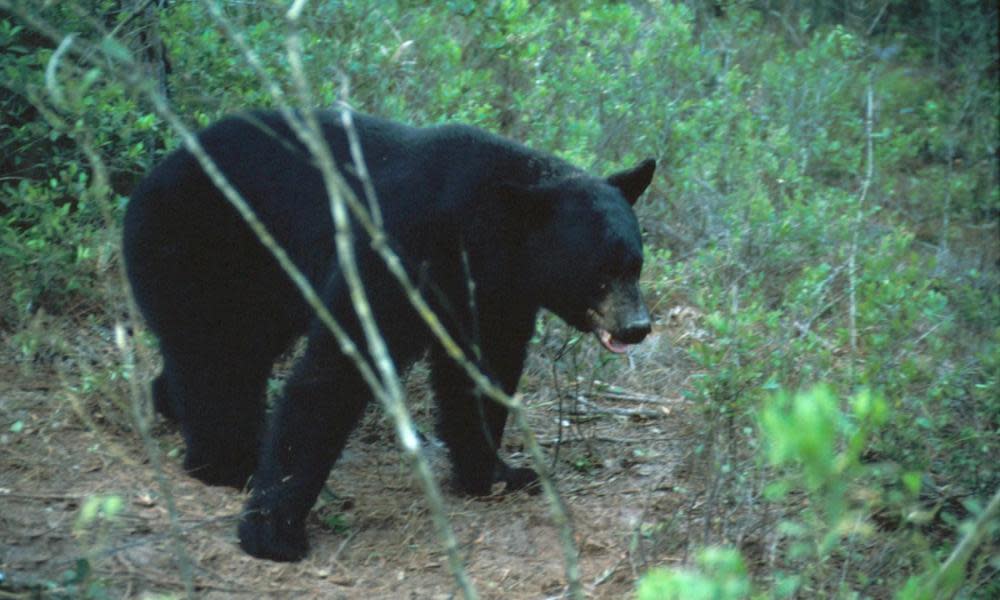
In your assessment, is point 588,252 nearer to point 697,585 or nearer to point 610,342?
point 610,342

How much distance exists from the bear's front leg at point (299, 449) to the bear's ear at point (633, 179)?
153 centimetres

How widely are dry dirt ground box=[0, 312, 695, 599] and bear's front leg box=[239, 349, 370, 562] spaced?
106 millimetres

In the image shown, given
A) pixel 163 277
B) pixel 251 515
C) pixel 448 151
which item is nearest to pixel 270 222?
pixel 163 277

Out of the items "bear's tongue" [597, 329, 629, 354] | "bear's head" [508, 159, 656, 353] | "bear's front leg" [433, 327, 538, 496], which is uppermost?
"bear's head" [508, 159, 656, 353]

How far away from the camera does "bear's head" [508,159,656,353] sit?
16.4 feet

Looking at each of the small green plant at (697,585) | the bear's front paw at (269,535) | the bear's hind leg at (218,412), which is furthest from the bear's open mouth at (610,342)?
the small green plant at (697,585)

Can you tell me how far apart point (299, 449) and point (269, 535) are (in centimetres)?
39

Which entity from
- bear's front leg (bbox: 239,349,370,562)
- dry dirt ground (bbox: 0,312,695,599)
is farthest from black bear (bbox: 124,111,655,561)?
dry dirt ground (bbox: 0,312,695,599)

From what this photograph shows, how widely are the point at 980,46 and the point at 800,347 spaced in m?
7.76

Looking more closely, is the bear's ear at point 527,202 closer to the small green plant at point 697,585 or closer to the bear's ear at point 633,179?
the bear's ear at point 633,179

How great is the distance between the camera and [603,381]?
6941 millimetres

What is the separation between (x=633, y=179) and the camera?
5320 millimetres

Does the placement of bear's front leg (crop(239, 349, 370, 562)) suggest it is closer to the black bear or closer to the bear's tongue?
the black bear

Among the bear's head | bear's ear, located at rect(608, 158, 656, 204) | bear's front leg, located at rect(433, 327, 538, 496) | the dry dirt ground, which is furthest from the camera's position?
bear's front leg, located at rect(433, 327, 538, 496)
